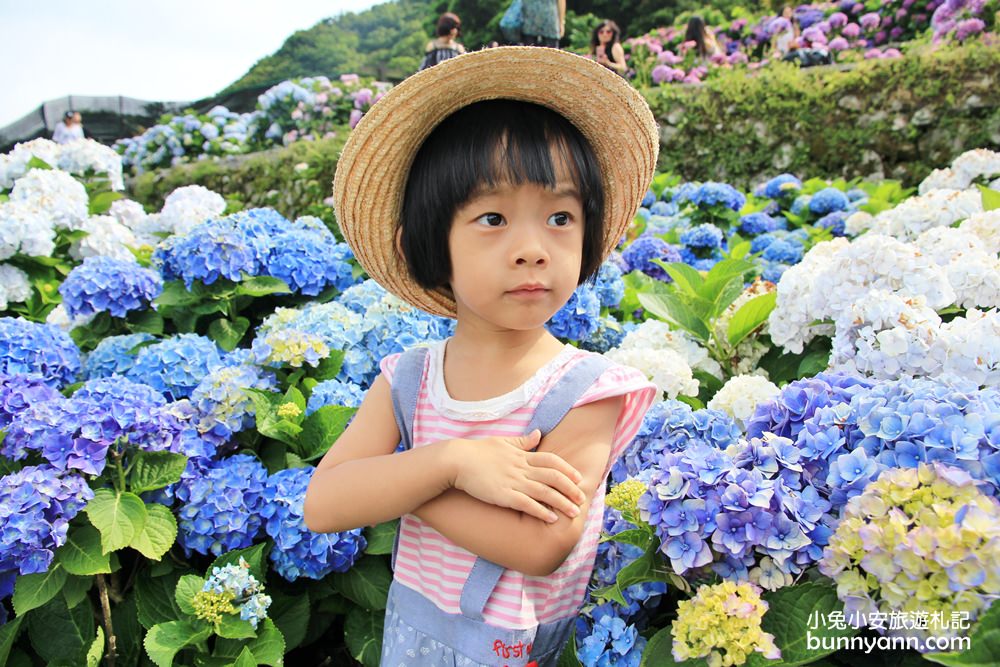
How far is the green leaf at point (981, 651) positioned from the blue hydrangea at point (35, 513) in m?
1.60

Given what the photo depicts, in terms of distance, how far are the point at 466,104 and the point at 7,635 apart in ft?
5.12

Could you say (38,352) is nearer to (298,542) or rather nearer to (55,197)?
(298,542)

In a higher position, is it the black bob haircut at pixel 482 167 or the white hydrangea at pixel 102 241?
the black bob haircut at pixel 482 167

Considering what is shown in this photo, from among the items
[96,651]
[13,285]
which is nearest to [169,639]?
[96,651]

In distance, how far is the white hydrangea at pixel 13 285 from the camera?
2.81 metres

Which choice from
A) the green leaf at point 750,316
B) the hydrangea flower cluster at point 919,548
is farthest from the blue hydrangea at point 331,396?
the hydrangea flower cluster at point 919,548

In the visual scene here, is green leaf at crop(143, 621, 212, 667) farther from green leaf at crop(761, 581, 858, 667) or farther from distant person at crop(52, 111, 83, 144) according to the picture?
distant person at crop(52, 111, 83, 144)

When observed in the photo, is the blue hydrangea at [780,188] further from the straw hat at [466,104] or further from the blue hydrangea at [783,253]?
the straw hat at [466,104]

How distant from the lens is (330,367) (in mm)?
2061

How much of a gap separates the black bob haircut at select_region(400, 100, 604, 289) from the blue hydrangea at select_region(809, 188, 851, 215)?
3065mm

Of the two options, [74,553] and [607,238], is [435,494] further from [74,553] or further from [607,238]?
[74,553]

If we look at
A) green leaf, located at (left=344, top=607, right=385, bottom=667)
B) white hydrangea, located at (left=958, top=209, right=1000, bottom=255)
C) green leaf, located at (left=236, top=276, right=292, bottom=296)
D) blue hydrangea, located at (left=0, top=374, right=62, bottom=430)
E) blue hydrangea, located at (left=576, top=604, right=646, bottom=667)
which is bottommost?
green leaf, located at (left=344, top=607, right=385, bottom=667)

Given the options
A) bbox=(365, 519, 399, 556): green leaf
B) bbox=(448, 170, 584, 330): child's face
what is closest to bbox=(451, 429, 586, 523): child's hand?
bbox=(448, 170, 584, 330): child's face

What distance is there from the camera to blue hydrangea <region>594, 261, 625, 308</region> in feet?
7.78
